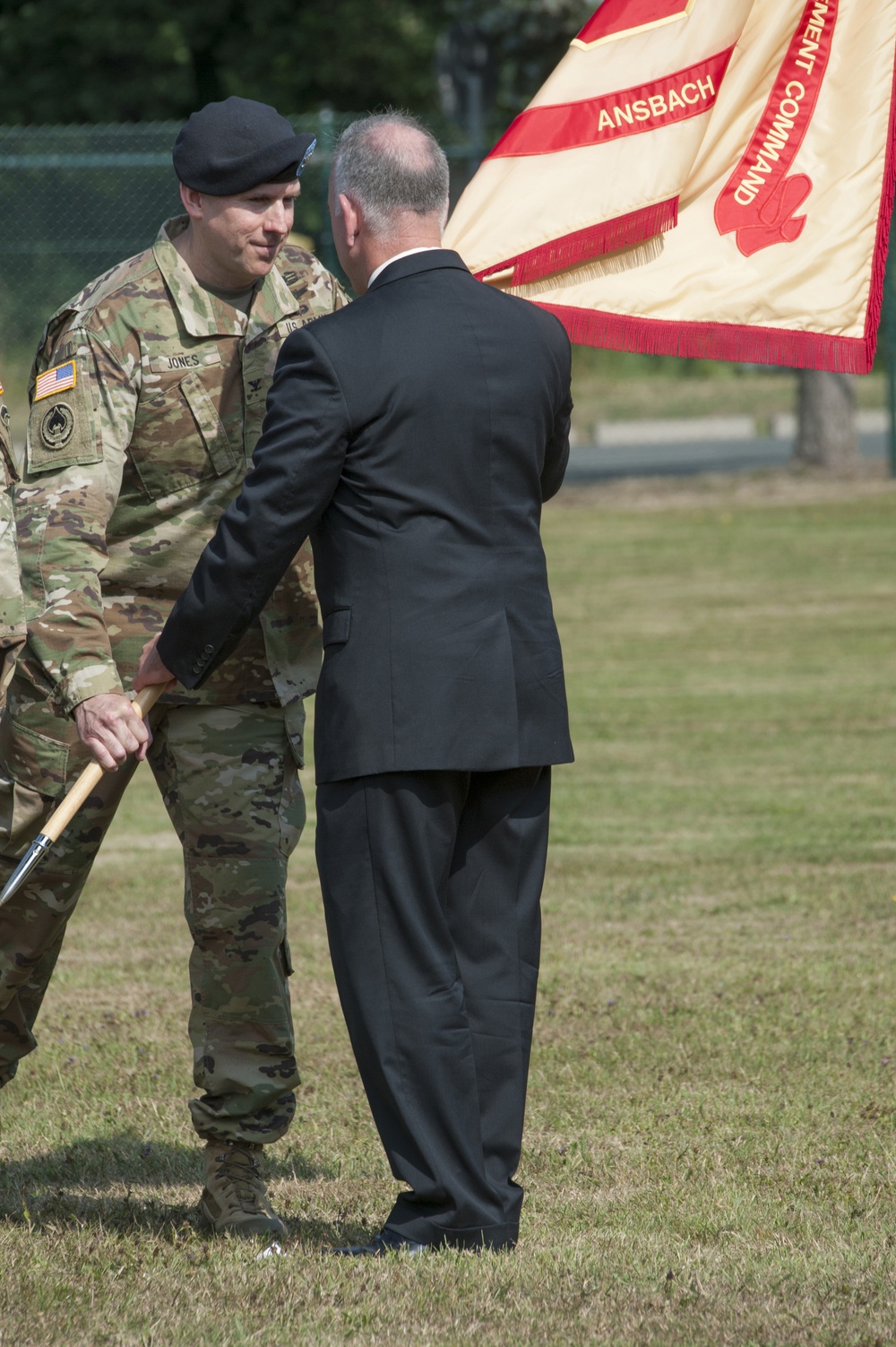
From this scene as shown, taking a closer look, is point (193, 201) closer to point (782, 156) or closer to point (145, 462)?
point (145, 462)

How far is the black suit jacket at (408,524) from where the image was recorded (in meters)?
Result: 3.50

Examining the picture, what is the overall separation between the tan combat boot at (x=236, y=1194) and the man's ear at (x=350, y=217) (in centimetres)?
200

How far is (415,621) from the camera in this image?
3.58 meters

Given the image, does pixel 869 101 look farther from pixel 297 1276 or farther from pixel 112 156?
pixel 112 156

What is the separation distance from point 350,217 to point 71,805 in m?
1.29

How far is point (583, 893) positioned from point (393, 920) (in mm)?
3893

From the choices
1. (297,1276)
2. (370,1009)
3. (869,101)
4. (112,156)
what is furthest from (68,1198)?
(112,156)

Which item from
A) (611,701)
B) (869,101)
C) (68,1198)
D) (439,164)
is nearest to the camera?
(439,164)

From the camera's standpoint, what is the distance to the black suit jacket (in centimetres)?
350

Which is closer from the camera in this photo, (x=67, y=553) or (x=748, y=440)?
(x=67, y=553)

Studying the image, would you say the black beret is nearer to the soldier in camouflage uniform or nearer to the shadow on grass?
the soldier in camouflage uniform

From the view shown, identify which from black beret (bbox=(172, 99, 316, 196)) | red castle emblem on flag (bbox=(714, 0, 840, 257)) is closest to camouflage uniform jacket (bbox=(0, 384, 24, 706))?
black beret (bbox=(172, 99, 316, 196))

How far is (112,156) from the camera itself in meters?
16.7

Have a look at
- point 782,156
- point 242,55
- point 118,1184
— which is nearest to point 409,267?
point 782,156
